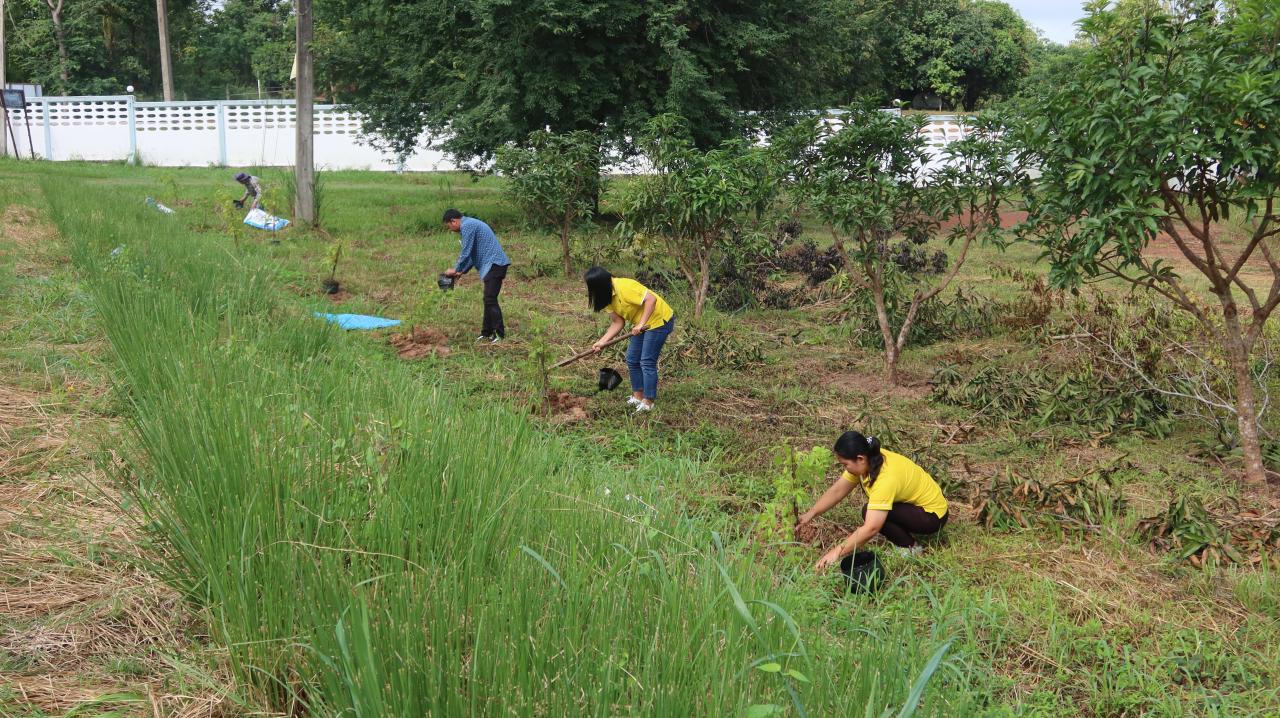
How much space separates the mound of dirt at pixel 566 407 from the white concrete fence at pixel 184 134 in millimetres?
19510

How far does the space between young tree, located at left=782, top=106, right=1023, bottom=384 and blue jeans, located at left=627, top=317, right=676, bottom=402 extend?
1883 millimetres

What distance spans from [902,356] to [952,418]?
187cm

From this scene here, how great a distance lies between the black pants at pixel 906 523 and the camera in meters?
4.46

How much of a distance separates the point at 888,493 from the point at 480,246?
5313mm

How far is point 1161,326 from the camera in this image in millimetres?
7559

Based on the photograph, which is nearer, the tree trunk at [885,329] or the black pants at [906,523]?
the black pants at [906,523]

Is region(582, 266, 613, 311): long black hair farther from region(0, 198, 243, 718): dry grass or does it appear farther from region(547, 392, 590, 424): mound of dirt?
region(0, 198, 243, 718): dry grass

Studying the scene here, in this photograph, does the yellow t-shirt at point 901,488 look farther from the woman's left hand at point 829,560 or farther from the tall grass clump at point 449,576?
the tall grass clump at point 449,576

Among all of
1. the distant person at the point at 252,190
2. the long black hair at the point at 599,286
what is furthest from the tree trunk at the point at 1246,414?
the distant person at the point at 252,190

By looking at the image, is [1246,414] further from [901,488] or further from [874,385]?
[874,385]

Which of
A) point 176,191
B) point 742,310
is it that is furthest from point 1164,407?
point 176,191

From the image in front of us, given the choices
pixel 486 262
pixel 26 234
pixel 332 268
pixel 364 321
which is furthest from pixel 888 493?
pixel 26 234

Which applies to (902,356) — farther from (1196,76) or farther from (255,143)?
(255,143)

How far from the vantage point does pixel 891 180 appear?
24.5ft
